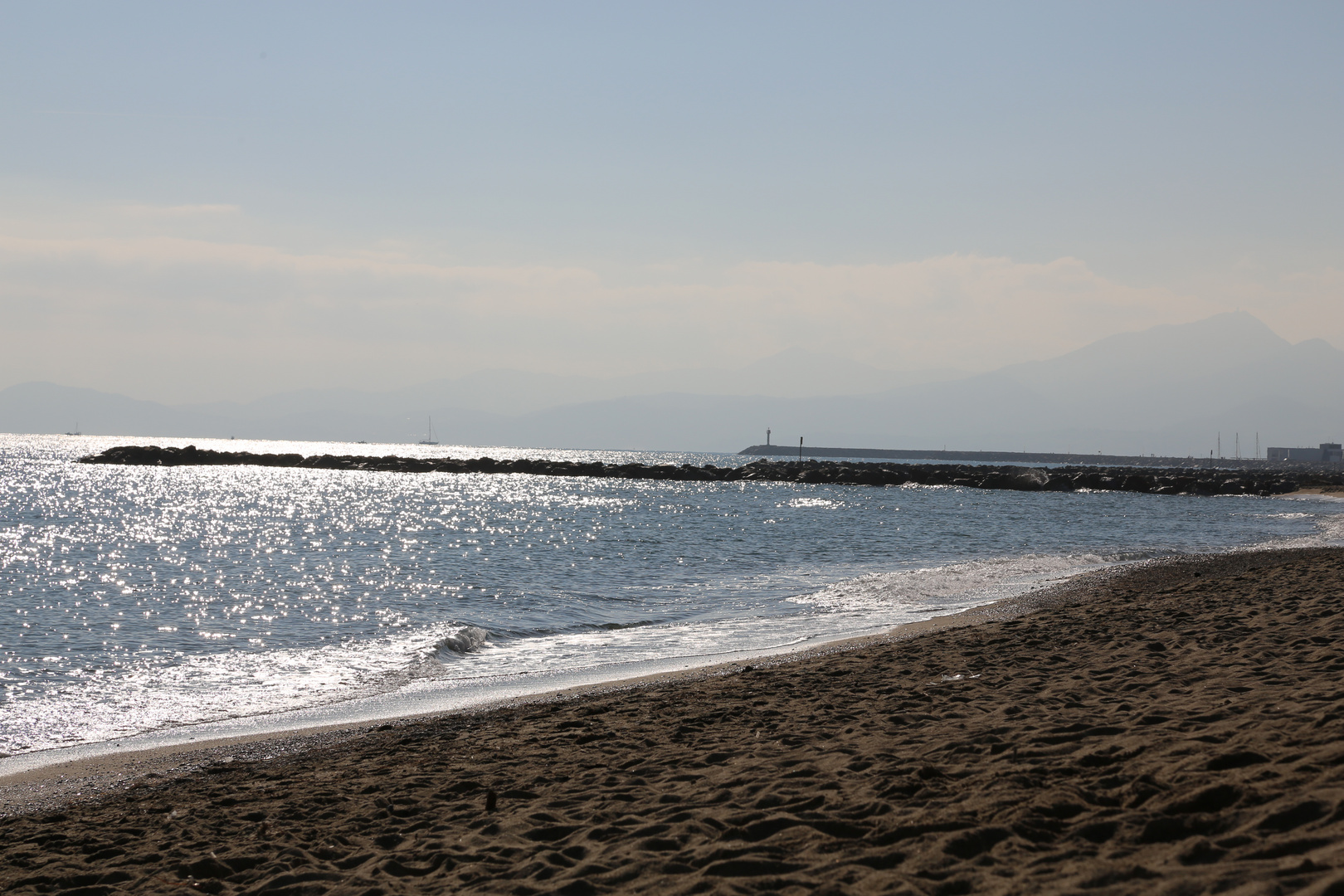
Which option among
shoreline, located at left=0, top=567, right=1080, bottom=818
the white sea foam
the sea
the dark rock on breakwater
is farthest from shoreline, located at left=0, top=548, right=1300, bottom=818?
the dark rock on breakwater

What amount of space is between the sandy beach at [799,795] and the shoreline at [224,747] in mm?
88

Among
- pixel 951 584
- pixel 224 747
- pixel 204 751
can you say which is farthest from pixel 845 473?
pixel 204 751

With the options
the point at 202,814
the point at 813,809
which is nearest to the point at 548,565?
the point at 202,814

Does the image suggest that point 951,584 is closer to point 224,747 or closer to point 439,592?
point 439,592

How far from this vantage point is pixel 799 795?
20.6ft

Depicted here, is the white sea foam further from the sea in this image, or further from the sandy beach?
the sandy beach

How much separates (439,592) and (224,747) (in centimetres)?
1321

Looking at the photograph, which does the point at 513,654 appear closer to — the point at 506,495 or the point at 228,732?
the point at 228,732

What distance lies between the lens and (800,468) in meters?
111

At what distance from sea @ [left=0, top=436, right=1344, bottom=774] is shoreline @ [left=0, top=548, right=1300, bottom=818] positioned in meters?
0.28

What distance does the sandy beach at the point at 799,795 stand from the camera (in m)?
4.85

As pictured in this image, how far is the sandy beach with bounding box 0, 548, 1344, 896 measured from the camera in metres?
4.85

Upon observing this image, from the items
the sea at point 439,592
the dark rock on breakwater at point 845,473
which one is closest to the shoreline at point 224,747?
the sea at point 439,592

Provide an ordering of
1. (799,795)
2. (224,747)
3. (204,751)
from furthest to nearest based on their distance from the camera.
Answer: (224,747) < (204,751) < (799,795)
